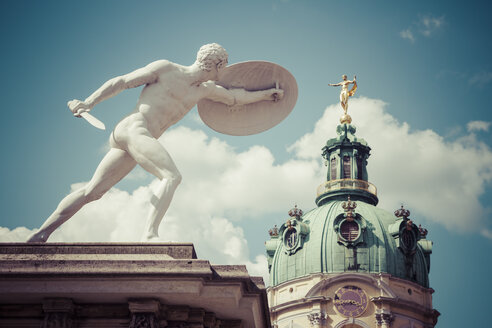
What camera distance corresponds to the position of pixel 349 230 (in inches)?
1992

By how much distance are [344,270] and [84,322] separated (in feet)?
133

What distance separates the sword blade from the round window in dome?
40.9m

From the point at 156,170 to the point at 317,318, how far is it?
38.3 m

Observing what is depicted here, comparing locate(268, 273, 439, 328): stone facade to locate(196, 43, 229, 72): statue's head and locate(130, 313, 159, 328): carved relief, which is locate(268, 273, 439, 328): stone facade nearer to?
locate(196, 43, 229, 72): statue's head

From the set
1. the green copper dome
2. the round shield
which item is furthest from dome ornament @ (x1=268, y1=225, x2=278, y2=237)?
the round shield

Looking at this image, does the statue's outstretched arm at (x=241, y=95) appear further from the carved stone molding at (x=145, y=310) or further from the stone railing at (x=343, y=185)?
the stone railing at (x=343, y=185)

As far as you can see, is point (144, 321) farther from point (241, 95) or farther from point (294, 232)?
point (294, 232)

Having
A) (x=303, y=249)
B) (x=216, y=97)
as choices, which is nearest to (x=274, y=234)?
(x=303, y=249)

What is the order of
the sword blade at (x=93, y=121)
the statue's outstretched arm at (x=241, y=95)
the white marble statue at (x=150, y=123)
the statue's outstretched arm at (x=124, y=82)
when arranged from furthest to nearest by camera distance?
the statue's outstretched arm at (x=241, y=95) → the statue's outstretched arm at (x=124, y=82) → the white marble statue at (x=150, y=123) → the sword blade at (x=93, y=121)

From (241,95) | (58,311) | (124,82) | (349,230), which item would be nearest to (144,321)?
(58,311)

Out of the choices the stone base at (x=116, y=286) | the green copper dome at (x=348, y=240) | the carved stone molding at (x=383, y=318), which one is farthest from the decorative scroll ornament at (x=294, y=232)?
the stone base at (x=116, y=286)

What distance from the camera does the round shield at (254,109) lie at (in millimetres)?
12070

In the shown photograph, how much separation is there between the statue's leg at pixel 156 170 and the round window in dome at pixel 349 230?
40.7 metres

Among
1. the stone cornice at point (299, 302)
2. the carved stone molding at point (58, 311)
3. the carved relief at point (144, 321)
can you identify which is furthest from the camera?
the stone cornice at point (299, 302)
